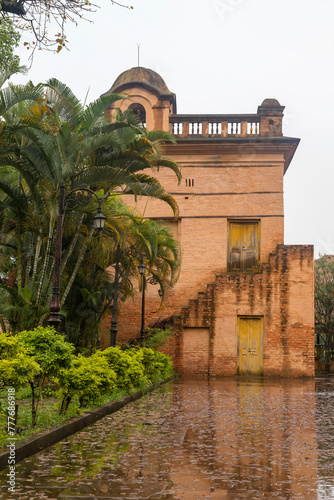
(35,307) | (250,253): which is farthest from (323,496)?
(250,253)

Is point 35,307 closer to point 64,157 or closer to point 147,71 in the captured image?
point 64,157

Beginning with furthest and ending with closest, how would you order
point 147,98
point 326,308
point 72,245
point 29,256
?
point 326,308 < point 147,98 < point 72,245 < point 29,256

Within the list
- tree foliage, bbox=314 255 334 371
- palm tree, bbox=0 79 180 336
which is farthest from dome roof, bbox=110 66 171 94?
tree foliage, bbox=314 255 334 371

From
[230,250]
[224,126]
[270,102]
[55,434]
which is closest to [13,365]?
[55,434]

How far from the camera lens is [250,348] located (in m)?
27.0

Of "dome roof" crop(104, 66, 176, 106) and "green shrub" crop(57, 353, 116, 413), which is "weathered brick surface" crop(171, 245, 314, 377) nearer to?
"dome roof" crop(104, 66, 176, 106)

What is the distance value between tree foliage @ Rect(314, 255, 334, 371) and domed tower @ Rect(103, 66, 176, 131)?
1281 centimetres

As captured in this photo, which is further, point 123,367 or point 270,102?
point 270,102

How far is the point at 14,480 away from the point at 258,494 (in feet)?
7.10

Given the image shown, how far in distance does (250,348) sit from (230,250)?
4.28 metres

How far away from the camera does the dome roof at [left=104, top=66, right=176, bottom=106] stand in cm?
2923

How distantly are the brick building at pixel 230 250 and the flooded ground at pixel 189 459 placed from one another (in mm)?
14680

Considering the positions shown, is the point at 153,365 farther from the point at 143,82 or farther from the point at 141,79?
the point at 141,79

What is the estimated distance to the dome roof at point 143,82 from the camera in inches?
1151
